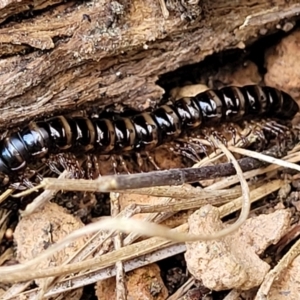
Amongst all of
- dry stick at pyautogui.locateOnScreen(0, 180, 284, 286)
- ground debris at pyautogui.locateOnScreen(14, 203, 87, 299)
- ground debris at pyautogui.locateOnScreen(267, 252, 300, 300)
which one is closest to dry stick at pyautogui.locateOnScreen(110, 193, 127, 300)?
dry stick at pyautogui.locateOnScreen(0, 180, 284, 286)

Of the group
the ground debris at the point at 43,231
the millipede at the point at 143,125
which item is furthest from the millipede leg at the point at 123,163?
the ground debris at the point at 43,231

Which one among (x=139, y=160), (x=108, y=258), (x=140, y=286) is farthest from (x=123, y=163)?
(x=108, y=258)

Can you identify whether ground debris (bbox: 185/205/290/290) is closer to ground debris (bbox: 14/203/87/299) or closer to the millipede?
ground debris (bbox: 14/203/87/299)

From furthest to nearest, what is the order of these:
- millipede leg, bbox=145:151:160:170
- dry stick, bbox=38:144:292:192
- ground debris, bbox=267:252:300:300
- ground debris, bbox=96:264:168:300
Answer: millipede leg, bbox=145:151:160:170 → ground debris, bbox=96:264:168:300 → ground debris, bbox=267:252:300:300 → dry stick, bbox=38:144:292:192

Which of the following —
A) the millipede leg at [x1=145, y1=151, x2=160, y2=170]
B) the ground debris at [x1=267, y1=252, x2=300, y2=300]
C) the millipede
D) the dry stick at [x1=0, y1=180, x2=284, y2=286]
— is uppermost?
the millipede

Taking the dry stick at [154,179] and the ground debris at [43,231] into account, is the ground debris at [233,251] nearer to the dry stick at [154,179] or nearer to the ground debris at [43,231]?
the dry stick at [154,179]
